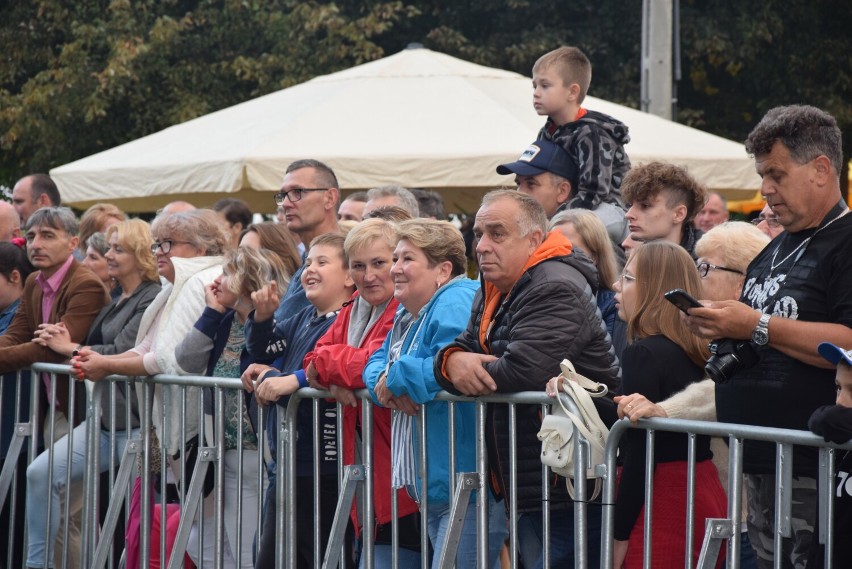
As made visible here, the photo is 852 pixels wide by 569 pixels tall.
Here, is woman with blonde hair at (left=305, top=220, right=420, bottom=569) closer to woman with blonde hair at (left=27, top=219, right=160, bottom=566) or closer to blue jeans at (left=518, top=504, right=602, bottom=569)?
blue jeans at (left=518, top=504, right=602, bottom=569)

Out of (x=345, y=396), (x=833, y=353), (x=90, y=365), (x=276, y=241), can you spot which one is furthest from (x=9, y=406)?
(x=833, y=353)

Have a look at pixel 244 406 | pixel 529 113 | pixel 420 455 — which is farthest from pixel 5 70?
pixel 420 455

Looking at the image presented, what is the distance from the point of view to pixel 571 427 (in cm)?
439

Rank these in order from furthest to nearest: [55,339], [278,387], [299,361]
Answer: [55,339]
[299,361]
[278,387]

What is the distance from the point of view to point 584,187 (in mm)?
6340

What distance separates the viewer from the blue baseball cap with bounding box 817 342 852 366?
3.54 metres

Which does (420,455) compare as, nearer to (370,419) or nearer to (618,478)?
(370,419)

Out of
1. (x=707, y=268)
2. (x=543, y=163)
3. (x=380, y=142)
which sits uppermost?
(x=380, y=142)

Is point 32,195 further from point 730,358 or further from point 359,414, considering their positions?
point 730,358

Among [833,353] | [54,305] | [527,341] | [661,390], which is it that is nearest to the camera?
[833,353]

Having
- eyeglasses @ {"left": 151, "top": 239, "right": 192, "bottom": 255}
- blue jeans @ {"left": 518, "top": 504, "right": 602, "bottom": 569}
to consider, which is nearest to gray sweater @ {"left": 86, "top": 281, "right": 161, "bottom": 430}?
eyeglasses @ {"left": 151, "top": 239, "right": 192, "bottom": 255}

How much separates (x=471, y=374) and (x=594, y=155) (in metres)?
2.05

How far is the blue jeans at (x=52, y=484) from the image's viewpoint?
7016 millimetres

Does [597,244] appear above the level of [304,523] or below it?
above
